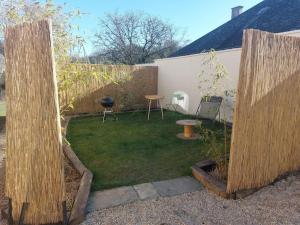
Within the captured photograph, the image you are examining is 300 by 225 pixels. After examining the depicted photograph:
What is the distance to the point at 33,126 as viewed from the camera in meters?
2.40

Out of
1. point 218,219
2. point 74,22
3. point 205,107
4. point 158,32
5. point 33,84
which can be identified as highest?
point 158,32

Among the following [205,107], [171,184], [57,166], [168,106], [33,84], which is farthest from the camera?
[168,106]

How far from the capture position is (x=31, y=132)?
2.40 meters

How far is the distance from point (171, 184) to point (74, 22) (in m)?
2.65

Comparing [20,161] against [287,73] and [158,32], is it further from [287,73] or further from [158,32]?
[158,32]

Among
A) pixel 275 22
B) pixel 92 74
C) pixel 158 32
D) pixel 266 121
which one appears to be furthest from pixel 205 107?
pixel 158 32

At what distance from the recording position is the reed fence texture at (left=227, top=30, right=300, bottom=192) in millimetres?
2883

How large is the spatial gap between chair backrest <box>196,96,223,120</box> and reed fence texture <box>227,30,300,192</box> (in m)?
3.35

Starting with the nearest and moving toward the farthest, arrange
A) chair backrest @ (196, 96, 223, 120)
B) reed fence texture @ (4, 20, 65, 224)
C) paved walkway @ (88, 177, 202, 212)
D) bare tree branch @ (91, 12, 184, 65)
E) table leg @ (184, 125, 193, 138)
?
reed fence texture @ (4, 20, 65, 224) → paved walkway @ (88, 177, 202, 212) → table leg @ (184, 125, 193, 138) → chair backrest @ (196, 96, 223, 120) → bare tree branch @ (91, 12, 184, 65)

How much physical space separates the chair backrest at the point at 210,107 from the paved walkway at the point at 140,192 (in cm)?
374

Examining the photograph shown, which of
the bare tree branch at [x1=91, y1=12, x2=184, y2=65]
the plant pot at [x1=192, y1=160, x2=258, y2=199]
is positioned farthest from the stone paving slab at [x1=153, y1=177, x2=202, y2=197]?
the bare tree branch at [x1=91, y1=12, x2=184, y2=65]

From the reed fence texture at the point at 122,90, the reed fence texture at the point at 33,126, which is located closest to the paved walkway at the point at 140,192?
the reed fence texture at the point at 33,126

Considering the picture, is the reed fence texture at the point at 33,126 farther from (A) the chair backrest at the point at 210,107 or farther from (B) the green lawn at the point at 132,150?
(A) the chair backrest at the point at 210,107

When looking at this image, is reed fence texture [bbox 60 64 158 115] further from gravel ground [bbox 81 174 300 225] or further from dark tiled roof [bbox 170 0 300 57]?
gravel ground [bbox 81 174 300 225]
